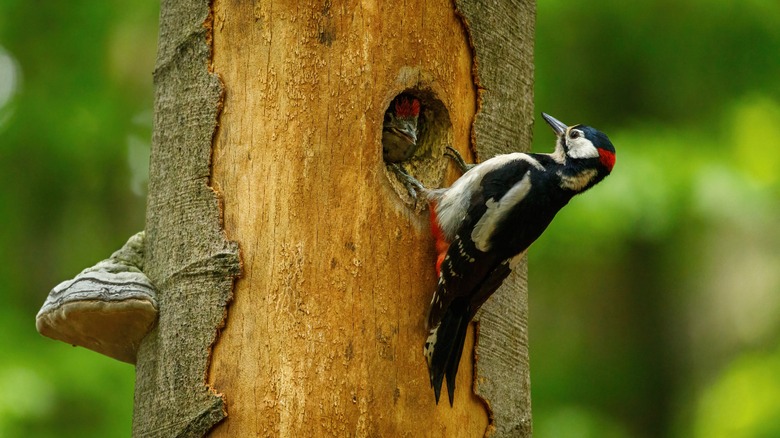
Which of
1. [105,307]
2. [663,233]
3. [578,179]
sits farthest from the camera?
[663,233]

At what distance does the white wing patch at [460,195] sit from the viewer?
3886 mm

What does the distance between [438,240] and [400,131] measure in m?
0.54

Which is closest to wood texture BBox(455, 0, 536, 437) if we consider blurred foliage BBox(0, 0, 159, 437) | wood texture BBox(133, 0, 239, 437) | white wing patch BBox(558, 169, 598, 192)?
white wing patch BBox(558, 169, 598, 192)

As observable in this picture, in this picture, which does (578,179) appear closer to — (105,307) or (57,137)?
(105,307)

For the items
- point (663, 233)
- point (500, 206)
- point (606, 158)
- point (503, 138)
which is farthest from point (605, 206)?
point (500, 206)

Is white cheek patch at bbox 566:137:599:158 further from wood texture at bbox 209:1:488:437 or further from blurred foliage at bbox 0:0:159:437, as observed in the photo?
blurred foliage at bbox 0:0:159:437

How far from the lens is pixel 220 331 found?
12.0 ft

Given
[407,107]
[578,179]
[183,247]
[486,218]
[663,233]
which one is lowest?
[183,247]

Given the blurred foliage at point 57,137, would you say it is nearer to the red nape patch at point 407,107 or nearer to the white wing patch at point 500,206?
the red nape patch at point 407,107

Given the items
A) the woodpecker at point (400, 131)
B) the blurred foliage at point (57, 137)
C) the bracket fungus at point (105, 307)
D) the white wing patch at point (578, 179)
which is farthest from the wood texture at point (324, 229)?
the blurred foliage at point (57, 137)

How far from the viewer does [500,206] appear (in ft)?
13.4

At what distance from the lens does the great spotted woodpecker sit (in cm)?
365

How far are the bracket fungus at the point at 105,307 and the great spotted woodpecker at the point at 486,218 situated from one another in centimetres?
104

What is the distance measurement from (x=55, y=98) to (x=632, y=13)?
423 centimetres
